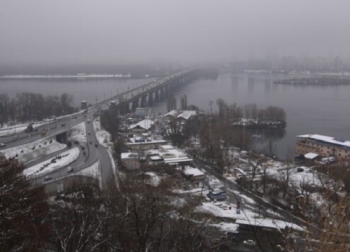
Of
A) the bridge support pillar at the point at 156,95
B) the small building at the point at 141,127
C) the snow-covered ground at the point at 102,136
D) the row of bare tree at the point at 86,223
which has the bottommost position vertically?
the bridge support pillar at the point at 156,95

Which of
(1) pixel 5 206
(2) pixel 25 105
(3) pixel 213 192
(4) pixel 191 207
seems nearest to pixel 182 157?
(3) pixel 213 192

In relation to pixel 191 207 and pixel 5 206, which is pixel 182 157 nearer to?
pixel 191 207

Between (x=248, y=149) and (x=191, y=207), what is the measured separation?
2786 millimetres

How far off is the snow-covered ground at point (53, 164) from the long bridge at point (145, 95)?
4130mm

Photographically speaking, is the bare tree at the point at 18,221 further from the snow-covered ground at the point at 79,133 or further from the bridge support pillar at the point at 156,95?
the bridge support pillar at the point at 156,95

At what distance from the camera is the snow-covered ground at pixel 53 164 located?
14.1 ft

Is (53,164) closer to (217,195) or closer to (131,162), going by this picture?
(131,162)

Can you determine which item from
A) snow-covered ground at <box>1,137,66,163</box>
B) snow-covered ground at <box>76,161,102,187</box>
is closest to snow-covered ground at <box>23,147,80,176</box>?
snow-covered ground at <box>1,137,66,163</box>

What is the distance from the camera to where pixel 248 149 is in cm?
569

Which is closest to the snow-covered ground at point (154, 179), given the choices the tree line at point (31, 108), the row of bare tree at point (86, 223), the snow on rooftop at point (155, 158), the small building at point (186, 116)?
the snow on rooftop at point (155, 158)

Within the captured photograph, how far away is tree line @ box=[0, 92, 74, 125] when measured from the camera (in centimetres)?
831

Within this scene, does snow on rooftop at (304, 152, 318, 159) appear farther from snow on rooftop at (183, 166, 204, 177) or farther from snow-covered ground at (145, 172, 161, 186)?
snow-covered ground at (145, 172, 161, 186)

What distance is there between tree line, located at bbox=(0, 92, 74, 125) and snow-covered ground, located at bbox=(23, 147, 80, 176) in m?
3.61

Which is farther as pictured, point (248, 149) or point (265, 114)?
point (265, 114)
